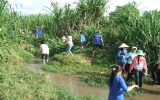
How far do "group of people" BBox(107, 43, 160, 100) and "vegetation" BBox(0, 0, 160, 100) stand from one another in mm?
1022

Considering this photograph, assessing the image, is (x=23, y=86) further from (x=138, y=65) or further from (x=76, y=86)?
(x=138, y=65)

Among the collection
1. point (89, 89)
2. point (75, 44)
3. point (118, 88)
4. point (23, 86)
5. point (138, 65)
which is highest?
point (75, 44)

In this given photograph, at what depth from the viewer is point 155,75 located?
10.1 m

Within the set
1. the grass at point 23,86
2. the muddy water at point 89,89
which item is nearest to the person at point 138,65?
the muddy water at point 89,89

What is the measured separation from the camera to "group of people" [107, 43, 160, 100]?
214 inches

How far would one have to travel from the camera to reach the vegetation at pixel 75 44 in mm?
7138

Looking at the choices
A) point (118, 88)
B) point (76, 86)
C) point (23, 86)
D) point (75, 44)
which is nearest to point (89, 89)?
point (76, 86)

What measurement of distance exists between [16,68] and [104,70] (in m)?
4.77

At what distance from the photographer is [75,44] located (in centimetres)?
1627

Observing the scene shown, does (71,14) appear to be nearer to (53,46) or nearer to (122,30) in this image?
(53,46)

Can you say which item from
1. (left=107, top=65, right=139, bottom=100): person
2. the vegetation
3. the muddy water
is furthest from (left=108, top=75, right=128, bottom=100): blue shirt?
the muddy water

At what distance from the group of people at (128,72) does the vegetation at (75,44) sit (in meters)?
1.02

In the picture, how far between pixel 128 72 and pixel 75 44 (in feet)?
21.9

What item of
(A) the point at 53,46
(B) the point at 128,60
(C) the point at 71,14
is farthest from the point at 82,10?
(B) the point at 128,60
